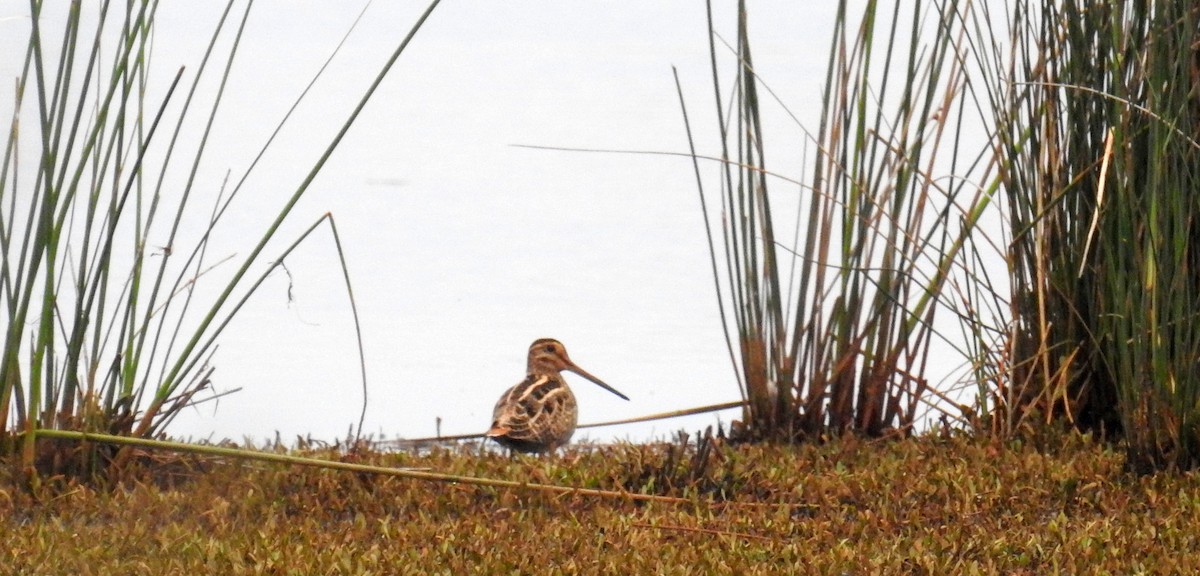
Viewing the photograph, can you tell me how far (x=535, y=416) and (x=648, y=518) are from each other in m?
1.76

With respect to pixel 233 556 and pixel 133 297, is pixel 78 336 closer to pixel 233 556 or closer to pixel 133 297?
pixel 133 297

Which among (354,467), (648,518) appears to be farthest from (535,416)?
(354,467)

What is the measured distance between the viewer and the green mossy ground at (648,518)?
4066 millimetres

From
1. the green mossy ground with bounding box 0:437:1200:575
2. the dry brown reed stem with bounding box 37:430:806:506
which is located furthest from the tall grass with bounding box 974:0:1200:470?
the dry brown reed stem with bounding box 37:430:806:506

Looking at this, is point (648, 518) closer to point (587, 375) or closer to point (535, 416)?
point (535, 416)

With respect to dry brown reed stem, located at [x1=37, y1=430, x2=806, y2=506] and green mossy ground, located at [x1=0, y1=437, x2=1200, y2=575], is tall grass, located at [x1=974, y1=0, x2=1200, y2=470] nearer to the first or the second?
green mossy ground, located at [x1=0, y1=437, x2=1200, y2=575]

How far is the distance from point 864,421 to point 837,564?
198 cm

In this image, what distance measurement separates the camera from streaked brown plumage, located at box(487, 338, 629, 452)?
6250 millimetres

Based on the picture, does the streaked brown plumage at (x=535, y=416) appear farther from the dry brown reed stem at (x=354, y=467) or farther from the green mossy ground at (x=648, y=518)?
the dry brown reed stem at (x=354, y=467)

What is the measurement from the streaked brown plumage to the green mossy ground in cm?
71

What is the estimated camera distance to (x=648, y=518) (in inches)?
181

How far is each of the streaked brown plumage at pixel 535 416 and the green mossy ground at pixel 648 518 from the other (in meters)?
0.71

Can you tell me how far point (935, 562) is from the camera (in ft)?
13.5

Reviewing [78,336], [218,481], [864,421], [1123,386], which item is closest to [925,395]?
[864,421]
